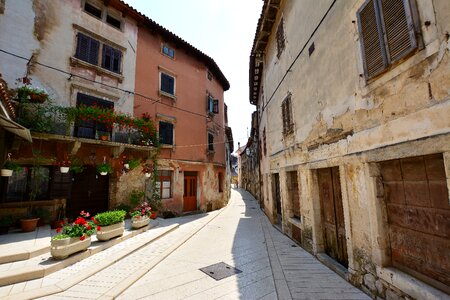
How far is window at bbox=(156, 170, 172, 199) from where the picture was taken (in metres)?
13.3

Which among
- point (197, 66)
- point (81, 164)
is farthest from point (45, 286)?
point (197, 66)

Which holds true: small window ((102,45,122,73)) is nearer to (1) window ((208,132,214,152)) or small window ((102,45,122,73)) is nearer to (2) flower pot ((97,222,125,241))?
(1) window ((208,132,214,152))

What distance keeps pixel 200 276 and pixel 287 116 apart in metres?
6.39

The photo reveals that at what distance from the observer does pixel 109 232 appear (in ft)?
25.0

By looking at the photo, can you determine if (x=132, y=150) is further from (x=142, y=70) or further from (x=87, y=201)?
(x=142, y=70)

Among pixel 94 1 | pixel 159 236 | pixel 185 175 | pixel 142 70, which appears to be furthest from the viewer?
pixel 185 175

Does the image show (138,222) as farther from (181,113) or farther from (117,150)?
(181,113)

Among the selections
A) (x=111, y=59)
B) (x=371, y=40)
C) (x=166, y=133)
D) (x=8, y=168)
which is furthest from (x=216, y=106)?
(x=371, y=40)

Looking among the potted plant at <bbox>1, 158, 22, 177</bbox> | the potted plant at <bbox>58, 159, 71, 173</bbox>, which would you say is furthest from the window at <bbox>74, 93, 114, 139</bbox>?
the potted plant at <bbox>1, 158, 22, 177</bbox>

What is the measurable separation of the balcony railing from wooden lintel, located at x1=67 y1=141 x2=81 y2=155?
0.46 m

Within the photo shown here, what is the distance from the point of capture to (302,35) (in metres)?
7.14

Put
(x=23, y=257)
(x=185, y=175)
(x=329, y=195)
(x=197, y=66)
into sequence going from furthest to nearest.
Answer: (x=197, y=66) → (x=185, y=175) → (x=329, y=195) → (x=23, y=257)

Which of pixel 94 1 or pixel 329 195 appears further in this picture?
pixel 94 1

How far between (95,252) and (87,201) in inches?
180
